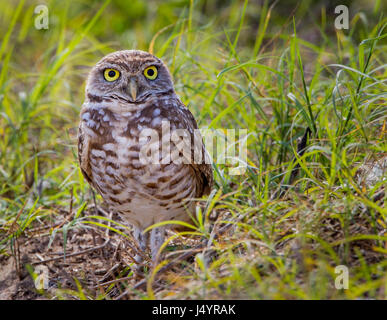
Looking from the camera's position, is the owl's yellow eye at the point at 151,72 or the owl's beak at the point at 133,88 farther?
the owl's yellow eye at the point at 151,72

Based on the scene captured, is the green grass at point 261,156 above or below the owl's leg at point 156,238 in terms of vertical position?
above

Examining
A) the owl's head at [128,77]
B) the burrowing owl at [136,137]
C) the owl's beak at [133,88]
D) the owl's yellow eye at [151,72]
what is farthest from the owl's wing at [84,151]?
the owl's yellow eye at [151,72]

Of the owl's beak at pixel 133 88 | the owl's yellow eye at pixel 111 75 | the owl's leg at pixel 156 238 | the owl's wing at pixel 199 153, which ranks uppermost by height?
the owl's yellow eye at pixel 111 75

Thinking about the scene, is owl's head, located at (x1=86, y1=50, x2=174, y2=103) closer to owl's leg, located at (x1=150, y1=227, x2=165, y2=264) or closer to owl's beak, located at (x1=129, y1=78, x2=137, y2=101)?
owl's beak, located at (x1=129, y1=78, x2=137, y2=101)

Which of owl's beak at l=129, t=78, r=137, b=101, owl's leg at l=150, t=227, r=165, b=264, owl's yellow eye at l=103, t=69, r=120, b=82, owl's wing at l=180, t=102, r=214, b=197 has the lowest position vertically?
owl's leg at l=150, t=227, r=165, b=264

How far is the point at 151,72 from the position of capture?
267cm

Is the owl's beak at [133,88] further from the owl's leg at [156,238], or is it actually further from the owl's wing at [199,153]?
the owl's leg at [156,238]

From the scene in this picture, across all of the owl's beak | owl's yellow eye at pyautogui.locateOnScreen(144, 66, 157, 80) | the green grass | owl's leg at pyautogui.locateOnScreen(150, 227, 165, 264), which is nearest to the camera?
the green grass

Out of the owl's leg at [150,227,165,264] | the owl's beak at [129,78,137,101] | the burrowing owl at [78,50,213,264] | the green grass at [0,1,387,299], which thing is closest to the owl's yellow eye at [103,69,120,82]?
the burrowing owl at [78,50,213,264]

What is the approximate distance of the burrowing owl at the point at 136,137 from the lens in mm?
2547

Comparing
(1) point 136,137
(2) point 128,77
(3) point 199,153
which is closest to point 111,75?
(2) point 128,77

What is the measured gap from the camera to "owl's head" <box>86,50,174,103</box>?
2584mm

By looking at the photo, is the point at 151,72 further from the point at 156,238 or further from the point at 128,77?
the point at 156,238

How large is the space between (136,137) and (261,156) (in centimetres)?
90
